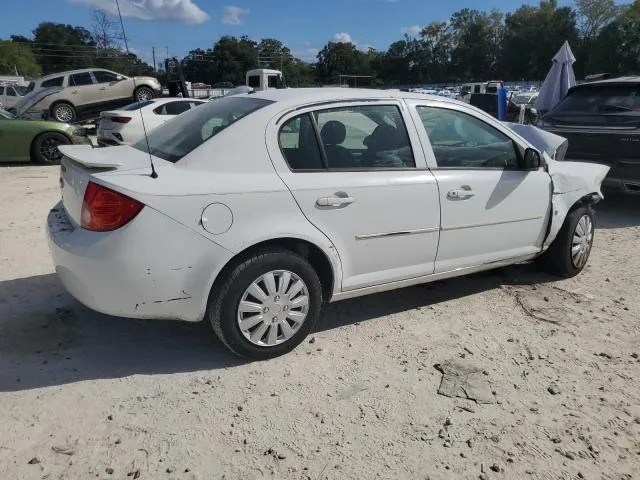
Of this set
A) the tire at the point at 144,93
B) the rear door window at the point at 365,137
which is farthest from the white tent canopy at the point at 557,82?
the tire at the point at 144,93

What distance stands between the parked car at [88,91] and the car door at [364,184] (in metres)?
17.0

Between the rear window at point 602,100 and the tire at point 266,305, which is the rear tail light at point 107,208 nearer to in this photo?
the tire at point 266,305

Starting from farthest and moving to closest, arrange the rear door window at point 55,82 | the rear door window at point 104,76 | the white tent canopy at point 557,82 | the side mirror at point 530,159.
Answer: the rear door window at point 104,76
the rear door window at point 55,82
the white tent canopy at point 557,82
the side mirror at point 530,159

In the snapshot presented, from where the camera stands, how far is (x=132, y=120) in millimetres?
12883

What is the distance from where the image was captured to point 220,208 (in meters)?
2.98

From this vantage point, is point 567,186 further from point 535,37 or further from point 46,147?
point 535,37

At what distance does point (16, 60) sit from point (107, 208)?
88938 mm

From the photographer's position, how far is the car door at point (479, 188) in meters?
3.79

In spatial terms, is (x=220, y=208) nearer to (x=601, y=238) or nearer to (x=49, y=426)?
(x=49, y=426)

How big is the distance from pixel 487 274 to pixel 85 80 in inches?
725

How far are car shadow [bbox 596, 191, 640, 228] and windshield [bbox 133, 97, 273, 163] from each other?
5175 mm

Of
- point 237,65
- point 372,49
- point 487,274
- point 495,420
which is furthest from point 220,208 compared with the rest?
point 372,49

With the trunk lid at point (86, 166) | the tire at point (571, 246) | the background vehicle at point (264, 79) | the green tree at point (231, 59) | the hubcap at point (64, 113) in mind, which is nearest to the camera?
the trunk lid at point (86, 166)

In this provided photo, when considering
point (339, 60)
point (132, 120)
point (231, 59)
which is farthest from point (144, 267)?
point (339, 60)
